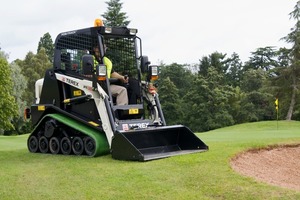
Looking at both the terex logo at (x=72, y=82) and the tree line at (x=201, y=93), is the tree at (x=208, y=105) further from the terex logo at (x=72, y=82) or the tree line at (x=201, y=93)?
the terex logo at (x=72, y=82)

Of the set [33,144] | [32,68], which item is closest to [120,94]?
[33,144]

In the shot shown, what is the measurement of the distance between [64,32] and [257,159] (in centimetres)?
559

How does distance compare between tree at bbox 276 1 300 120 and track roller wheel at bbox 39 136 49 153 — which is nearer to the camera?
track roller wheel at bbox 39 136 49 153

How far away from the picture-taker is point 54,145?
1127cm

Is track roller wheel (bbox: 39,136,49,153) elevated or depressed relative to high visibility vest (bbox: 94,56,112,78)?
depressed

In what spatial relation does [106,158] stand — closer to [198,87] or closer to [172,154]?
[172,154]

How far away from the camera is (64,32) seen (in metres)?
11.7

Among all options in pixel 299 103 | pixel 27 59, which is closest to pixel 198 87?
pixel 299 103

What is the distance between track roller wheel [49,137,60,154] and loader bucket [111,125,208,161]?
2.17 m

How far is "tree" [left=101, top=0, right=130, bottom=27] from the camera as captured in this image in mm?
54656

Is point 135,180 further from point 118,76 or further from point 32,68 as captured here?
point 32,68

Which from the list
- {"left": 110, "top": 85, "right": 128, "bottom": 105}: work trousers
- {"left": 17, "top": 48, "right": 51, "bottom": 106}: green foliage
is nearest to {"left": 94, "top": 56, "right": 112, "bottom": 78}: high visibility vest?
{"left": 110, "top": 85, "right": 128, "bottom": 105}: work trousers

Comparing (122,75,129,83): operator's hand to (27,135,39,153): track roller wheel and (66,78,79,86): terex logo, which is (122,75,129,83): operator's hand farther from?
(27,135,39,153): track roller wheel

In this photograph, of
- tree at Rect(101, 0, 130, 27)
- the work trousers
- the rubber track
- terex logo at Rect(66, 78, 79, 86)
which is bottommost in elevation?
the rubber track
